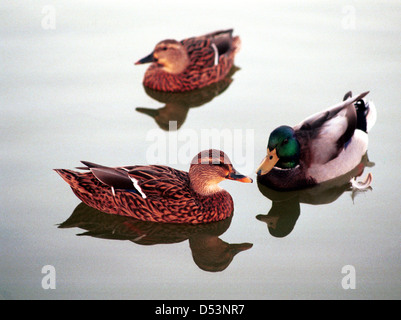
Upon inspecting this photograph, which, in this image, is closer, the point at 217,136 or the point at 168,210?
the point at 168,210

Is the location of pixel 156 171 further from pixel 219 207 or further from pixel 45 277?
pixel 45 277

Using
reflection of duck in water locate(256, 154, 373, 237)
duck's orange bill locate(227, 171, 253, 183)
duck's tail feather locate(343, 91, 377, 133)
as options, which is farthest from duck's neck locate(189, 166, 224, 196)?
duck's tail feather locate(343, 91, 377, 133)

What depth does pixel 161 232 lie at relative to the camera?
6367 millimetres

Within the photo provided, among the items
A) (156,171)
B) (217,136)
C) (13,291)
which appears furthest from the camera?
(217,136)

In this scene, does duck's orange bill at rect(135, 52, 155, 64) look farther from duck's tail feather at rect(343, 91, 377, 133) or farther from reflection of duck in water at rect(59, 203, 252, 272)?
reflection of duck in water at rect(59, 203, 252, 272)

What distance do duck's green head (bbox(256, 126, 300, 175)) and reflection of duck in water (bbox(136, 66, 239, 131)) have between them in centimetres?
159

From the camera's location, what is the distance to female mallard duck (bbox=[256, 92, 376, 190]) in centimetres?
706

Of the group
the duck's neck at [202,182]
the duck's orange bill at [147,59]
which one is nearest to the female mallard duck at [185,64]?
the duck's orange bill at [147,59]

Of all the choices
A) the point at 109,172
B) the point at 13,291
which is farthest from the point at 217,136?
the point at 13,291

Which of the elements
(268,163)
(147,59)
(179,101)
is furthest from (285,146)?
(147,59)

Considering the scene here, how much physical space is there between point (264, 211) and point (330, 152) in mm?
1061

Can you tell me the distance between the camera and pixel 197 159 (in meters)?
6.35

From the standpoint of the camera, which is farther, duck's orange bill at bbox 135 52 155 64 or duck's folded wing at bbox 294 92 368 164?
duck's orange bill at bbox 135 52 155 64

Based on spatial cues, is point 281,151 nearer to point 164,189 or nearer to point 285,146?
point 285,146
